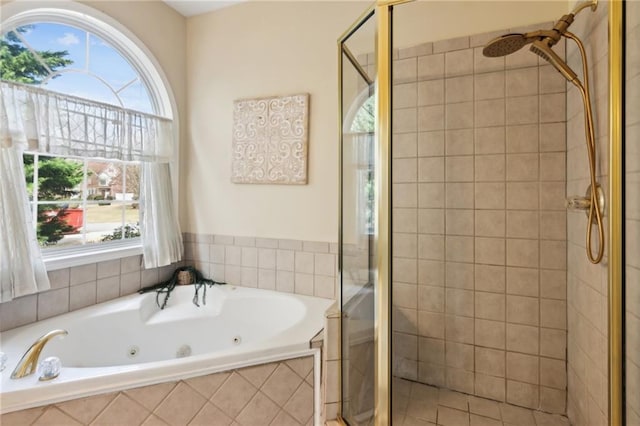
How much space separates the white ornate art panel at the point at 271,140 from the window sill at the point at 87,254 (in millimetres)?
924

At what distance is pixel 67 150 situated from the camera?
5.95 feet

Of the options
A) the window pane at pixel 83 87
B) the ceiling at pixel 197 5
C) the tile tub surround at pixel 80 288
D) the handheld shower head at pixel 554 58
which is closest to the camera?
the handheld shower head at pixel 554 58

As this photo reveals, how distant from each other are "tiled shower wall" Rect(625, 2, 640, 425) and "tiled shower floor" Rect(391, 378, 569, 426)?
79cm

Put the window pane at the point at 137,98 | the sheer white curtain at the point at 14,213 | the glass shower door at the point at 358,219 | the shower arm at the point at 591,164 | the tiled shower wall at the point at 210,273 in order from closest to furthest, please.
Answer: the shower arm at the point at 591,164 < the glass shower door at the point at 358,219 < the sheer white curtain at the point at 14,213 < the tiled shower wall at the point at 210,273 < the window pane at the point at 137,98

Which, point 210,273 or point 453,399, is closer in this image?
point 453,399

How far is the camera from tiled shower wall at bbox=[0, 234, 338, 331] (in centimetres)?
176

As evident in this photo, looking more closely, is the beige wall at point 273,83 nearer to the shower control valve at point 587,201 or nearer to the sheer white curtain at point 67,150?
the sheer white curtain at point 67,150

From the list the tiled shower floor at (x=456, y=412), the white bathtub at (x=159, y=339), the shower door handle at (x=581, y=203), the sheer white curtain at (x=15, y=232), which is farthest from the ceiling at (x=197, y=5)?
the tiled shower floor at (x=456, y=412)

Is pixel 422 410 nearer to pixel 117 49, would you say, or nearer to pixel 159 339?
pixel 159 339

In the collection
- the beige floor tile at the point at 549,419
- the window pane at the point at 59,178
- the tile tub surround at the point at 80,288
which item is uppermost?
the window pane at the point at 59,178

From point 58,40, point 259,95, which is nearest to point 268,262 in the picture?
point 259,95

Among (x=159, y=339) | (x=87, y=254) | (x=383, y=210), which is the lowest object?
(x=159, y=339)

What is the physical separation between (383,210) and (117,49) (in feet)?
7.58

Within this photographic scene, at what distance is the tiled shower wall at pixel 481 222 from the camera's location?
5.34ft
